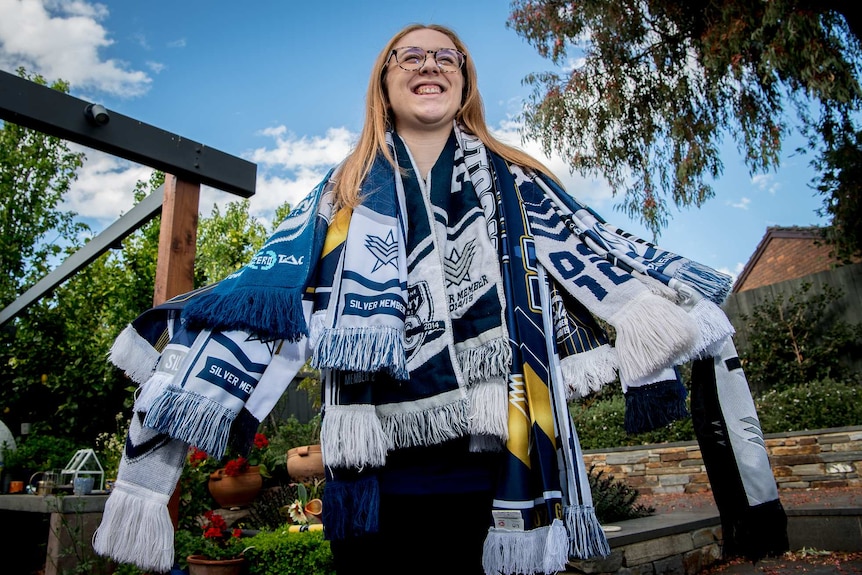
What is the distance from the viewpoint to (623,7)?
771cm

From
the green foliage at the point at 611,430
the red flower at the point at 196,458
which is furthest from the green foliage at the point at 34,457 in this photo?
the green foliage at the point at 611,430

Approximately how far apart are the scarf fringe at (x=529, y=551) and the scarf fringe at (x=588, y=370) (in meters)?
0.27

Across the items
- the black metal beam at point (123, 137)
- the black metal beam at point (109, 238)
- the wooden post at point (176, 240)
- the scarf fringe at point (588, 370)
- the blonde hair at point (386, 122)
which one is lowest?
the scarf fringe at point (588, 370)

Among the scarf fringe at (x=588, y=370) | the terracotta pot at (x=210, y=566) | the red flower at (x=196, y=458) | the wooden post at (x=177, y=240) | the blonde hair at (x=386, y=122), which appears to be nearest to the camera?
the scarf fringe at (x=588, y=370)

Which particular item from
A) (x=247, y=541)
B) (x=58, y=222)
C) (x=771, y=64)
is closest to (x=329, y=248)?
(x=247, y=541)

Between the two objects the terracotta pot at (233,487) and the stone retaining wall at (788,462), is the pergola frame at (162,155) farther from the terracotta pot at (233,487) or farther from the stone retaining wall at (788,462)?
the stone retaining wall at (788,462)

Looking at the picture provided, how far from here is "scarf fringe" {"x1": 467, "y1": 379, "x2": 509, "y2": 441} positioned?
3.55 feet

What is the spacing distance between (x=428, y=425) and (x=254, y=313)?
15.0 inches

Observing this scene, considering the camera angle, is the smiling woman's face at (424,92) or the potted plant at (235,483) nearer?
the smiling woman's face at (424,92)

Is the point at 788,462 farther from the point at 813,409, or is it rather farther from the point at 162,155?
the point at 162,155

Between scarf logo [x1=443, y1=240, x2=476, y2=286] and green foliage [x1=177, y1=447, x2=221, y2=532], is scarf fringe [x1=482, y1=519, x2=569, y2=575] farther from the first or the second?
green foliage [x1=177, y1=447, x2=221, y2=532]

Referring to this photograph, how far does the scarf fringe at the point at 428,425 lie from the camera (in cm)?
109

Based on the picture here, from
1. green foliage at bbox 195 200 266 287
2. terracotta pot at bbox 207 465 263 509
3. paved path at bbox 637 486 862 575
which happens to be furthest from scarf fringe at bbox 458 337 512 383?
green foliage at bbox 195 200 266 287

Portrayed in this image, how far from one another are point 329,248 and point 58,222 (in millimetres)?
10576
